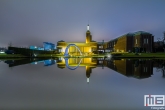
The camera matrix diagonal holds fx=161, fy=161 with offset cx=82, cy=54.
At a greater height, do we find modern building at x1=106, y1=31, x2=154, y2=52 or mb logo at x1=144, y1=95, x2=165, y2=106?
modern building at x1=106, y1=31, x2=154, y2=52

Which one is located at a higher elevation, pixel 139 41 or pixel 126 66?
pixel 139 41

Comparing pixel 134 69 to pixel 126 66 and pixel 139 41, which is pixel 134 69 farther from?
pixel 139 41

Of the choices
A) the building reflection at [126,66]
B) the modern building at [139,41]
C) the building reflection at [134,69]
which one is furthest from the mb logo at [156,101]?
the modern building at [139,41]

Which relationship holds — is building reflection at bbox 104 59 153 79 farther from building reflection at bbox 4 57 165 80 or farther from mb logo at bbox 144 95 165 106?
mb logo at bbox 144 95 165 106

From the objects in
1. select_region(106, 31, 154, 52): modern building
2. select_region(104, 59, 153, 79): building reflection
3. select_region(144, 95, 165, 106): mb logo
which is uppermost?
select_region(106, 31, 154, 52): modern building

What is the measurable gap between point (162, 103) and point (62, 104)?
1730mm

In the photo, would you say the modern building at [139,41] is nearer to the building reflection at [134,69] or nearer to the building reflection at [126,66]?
the building reflection at [126,66]

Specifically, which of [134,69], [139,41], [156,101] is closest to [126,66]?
[134,69]

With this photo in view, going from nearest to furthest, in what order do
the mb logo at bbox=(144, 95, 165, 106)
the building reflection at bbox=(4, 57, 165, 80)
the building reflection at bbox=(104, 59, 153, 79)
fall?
the mb logo at bbox=(144, 95, 165, 106)
the building reflection at bbox=(104, 59, 153, 79)
the building reflection at bbox=(4, 57, 165, 80)

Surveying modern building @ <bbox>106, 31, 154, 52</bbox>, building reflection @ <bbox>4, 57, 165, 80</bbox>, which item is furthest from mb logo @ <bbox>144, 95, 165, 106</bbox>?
modern building @ <bbox>106, 31, 154, 52</bbox>

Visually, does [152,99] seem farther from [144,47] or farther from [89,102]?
[144,47]

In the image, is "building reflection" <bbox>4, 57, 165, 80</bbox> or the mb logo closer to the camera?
the mb logo

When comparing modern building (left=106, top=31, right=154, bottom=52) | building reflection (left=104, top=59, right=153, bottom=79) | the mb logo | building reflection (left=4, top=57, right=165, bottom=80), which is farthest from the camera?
modern building (left=106, top=31, right=154, bottom=52)

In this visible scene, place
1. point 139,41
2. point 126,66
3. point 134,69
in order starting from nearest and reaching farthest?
point 134,69, point 126,66, point 139,41
